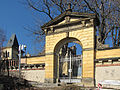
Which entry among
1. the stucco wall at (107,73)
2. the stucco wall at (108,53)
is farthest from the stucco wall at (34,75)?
the stucco wall at (108,53)

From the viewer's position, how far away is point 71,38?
1378cm

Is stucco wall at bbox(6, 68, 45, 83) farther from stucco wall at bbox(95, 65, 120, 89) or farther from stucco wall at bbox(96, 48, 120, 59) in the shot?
stucco wall at bbox(96, 48, 120, 59)

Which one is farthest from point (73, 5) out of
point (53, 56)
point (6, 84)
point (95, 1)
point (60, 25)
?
point (6, 84)

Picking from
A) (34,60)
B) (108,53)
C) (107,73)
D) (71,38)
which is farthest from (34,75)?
(108,53)

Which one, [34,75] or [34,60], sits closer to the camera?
[34,75]

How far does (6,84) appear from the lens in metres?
11.0

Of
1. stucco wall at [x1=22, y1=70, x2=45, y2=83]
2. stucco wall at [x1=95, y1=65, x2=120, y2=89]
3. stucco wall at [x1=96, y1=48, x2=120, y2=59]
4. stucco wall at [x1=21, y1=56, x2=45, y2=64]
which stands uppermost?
stucco wall at [x1=96, y1=48, x2=120, y2=59]

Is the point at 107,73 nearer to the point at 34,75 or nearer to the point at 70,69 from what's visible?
the point at 70,69

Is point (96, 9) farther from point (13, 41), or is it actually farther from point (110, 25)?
point (13, 41)

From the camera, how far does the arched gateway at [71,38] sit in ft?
40.3

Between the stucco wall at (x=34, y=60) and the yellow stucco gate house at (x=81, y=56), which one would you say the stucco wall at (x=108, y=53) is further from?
the stucco wall at (x=34, y=60)

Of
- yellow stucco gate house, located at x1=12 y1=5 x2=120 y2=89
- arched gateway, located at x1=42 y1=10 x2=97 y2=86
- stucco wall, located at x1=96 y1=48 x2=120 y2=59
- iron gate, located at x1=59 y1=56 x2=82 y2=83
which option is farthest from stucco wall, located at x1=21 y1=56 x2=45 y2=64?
stucco wall, located at x1=96 y1=48 x2=120 y2=59

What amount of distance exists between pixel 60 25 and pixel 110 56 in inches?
198

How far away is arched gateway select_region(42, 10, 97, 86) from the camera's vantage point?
484 inches
